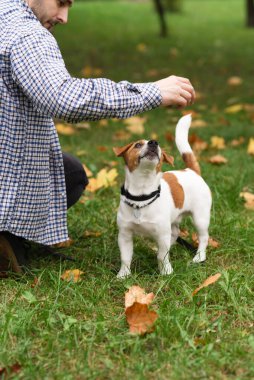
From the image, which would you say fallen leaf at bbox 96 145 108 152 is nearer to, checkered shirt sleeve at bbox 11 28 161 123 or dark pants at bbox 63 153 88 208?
dark pants at bbox 63 153 88 208

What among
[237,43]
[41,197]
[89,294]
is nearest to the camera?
[89,294]

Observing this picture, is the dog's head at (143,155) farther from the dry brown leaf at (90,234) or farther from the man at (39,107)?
the dry brown leaf at (90,234)

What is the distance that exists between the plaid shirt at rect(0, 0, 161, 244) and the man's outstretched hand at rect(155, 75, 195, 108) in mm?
37

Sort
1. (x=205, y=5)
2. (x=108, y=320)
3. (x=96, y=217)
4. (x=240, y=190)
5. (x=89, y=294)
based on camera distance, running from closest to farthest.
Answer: (x=108, y=320) → (x=89, y=294) → (x=96, y=217) → (x=240, y=190) → (x=205, y=5)

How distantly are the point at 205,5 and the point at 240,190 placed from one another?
17.6 metres

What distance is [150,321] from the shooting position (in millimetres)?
2416

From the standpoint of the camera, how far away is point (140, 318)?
2451 millimetres

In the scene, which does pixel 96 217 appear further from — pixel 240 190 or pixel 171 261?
pixel 240 190

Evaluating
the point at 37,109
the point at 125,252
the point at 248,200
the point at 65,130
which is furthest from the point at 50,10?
the point at 65,130

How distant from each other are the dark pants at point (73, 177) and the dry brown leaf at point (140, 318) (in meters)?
1.14

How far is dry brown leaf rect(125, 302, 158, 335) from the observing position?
239 centimetres

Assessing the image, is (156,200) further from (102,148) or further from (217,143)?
(217,143)

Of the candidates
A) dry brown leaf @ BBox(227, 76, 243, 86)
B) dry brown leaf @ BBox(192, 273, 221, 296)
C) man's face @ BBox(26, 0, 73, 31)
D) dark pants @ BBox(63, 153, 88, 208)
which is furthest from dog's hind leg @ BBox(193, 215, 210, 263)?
dry brown leaf @ BBox(227, 76, 243, 86)

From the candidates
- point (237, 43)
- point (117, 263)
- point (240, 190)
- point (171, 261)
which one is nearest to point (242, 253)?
point (171, 261)
